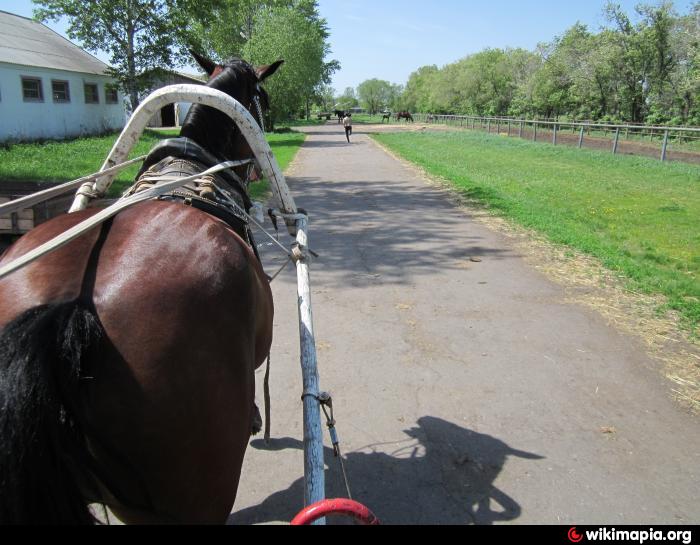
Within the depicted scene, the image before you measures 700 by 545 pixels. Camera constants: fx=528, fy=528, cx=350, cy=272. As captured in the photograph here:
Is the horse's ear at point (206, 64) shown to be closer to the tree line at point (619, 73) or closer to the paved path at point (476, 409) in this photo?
the paved path at point (476, 409)

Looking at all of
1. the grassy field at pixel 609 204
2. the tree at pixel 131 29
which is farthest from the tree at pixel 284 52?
the grassy field at pixel 609 204

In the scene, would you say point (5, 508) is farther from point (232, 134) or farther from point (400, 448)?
point (232, 134)

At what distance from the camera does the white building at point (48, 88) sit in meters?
22.5

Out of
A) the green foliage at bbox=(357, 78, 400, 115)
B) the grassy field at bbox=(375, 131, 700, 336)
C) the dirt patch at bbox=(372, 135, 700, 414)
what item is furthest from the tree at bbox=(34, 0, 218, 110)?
the green foliage at bbox=(357, 78, 400, 115)

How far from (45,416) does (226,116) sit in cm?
236

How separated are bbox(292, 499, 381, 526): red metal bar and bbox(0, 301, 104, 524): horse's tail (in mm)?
587

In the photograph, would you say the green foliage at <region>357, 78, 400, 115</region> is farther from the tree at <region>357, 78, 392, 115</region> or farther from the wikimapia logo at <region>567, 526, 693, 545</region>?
the wikimapia logo at <region>567, 526, 693, 545</region>

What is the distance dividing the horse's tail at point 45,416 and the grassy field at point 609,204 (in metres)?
5.26

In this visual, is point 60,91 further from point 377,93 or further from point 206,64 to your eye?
point 377,93

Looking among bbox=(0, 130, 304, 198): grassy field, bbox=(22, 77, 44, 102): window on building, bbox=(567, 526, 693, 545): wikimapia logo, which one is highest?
bbox=(22, 77, 44, 102): window on building

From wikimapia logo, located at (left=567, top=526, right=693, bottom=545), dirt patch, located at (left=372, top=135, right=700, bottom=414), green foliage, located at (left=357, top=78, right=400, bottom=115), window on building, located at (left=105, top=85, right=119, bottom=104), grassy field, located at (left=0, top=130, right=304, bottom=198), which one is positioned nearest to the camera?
wikimapia logo, located at (left=567, top=526, right=693, bottom=545)

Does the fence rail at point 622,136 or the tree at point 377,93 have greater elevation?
the tree at point 377,93

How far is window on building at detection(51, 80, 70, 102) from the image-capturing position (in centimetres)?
2584

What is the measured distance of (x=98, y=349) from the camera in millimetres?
1483
